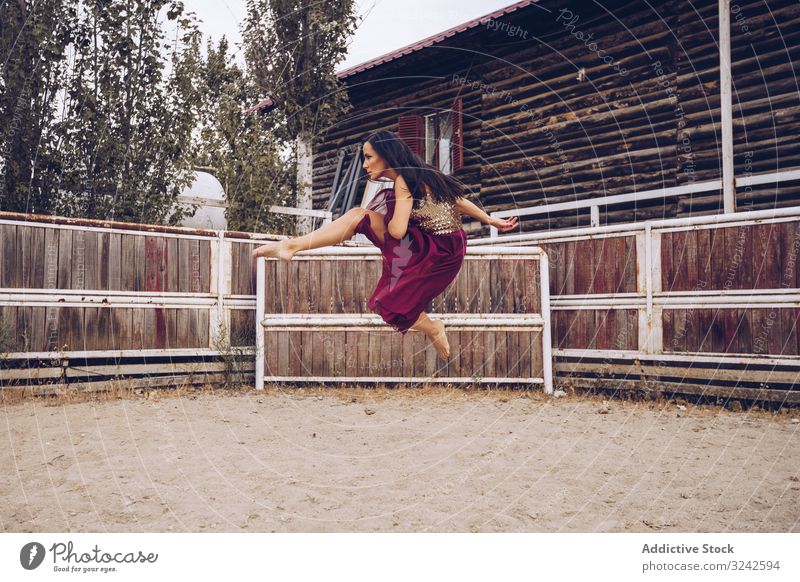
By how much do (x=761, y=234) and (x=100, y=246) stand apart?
26.2 ft

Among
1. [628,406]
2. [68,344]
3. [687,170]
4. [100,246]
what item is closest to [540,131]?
[687,170]

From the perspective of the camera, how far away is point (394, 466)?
539cm

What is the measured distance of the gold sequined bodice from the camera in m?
3.31

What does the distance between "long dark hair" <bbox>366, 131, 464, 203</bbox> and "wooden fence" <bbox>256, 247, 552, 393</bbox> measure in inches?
219

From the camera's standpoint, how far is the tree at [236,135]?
19.6 ft

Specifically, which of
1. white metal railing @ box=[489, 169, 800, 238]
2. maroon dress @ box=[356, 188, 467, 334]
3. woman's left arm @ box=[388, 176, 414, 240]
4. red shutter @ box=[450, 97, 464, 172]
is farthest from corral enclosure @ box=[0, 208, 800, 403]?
woman's left arm @ box=[388, 176, 414, 240]

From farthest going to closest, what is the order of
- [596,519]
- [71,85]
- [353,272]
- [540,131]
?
[540,131]
[353,272]
[71,85]
[596,519]

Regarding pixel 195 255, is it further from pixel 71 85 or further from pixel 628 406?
pixel 628 406

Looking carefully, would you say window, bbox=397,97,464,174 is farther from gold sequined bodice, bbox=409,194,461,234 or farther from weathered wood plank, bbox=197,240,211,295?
gold sequined bodice, bbox=409,194,461,234

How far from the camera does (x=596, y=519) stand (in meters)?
4.02

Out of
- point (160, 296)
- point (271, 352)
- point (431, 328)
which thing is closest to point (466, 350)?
point (271, 352)

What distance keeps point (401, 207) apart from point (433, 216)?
0.62 feet

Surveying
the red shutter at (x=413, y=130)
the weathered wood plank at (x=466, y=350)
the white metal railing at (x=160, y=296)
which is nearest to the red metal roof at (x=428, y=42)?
the red shutter at (x=413, y=130)

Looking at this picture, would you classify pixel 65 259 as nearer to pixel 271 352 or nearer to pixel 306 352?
pixel 271 352
